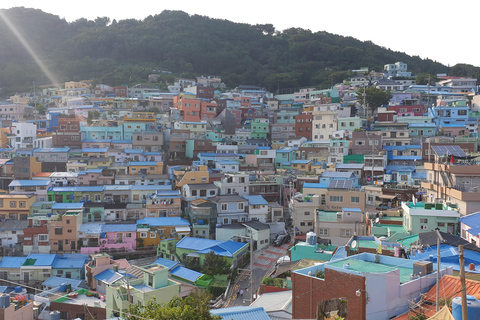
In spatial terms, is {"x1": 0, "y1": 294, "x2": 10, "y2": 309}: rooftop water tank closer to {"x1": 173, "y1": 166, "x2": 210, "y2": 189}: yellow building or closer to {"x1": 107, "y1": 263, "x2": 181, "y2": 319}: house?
{"x1": 107, "y1": 263, "x2": 181, "y2": 319}: house

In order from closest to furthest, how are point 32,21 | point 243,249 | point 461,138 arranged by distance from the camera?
1. point 243,249
2. point 461,138
3. point 32,21

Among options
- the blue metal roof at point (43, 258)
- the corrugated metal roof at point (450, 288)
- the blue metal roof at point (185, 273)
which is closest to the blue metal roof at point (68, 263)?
the blue metal roof at point (43, 258)

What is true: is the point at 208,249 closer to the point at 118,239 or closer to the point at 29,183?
the point at 118,239

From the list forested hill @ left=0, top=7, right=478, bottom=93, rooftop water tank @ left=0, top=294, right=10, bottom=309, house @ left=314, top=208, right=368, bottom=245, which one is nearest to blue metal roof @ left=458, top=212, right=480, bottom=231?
house @ left=314, top=208, right=368, bottom=245

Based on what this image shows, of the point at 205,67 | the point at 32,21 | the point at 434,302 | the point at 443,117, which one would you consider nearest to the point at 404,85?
the point at 443,117

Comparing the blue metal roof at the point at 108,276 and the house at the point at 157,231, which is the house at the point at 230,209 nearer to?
the house at the point at 157,231

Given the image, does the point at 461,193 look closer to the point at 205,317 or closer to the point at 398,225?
the point at 398,225
